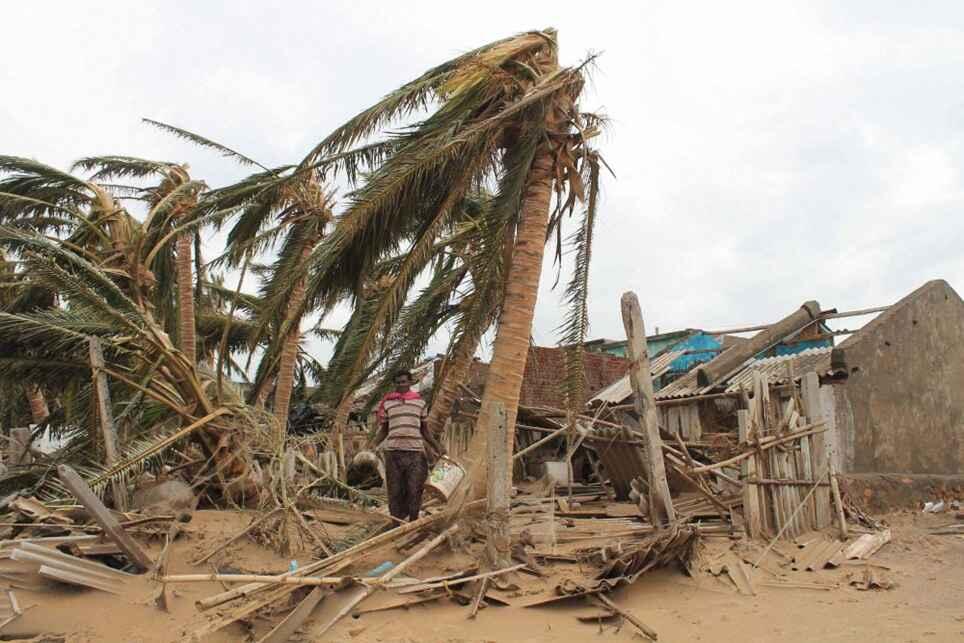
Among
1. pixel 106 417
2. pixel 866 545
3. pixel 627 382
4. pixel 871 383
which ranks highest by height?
pixel 627 382

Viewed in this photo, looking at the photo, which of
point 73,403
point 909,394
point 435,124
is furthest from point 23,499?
point 909,394

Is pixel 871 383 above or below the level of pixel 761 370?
below

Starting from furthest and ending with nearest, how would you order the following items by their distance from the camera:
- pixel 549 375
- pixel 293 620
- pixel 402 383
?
pixel 549 375
pixel 402 383
pixel 293 620

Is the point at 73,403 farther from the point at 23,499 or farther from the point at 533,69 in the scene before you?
the point at 533,69

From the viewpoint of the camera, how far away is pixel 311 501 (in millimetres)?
Answer: 8844

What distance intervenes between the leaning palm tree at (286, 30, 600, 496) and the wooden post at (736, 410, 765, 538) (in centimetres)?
226

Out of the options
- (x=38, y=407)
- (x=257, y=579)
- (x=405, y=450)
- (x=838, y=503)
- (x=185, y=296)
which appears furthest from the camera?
(x=38, y=407)

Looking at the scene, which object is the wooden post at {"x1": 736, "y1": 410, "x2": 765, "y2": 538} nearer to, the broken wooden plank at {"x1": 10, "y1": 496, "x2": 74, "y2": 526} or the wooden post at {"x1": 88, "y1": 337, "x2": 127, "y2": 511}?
the wooden post at {"x1": 88, "y1": 337, "x2": 127, "y2": 511}

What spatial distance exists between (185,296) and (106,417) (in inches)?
211

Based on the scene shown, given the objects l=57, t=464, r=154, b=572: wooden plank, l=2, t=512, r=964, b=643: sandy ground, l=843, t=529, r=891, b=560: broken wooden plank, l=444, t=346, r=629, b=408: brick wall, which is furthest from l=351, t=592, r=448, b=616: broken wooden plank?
l=444, t=346, r=629, b=408: brick wall

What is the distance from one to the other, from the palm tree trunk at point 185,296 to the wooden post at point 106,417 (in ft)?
13.8

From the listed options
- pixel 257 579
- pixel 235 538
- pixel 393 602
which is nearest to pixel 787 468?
pixel 393 602

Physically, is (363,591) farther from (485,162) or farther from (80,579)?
(485,162)

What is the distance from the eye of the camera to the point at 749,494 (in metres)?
8.29
